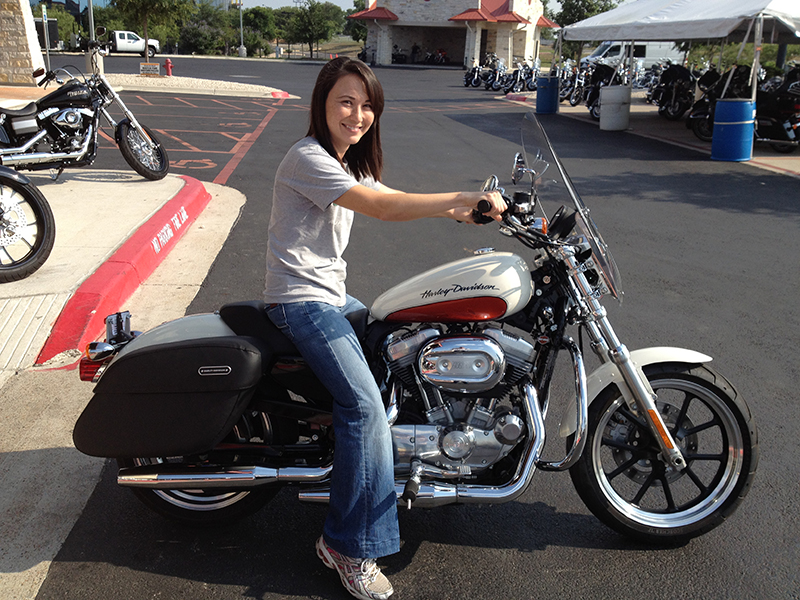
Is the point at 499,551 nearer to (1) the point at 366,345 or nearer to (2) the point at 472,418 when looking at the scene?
(2) the point at 472,418

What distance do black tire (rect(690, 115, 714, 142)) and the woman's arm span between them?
1336 centimetres

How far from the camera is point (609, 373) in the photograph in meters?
2.66

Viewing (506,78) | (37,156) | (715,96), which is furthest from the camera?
A: (506,78)

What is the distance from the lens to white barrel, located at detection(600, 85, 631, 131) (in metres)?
15.7

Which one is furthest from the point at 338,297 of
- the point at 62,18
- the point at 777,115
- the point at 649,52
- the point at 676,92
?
the point at 62,18

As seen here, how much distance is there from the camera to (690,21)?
13164 mm

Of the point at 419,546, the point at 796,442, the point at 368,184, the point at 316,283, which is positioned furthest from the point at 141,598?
the point at 796,442

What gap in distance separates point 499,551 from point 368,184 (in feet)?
5.14

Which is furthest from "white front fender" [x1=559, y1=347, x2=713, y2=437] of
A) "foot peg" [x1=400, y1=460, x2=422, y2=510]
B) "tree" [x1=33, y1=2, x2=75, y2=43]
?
"tree" [x1=33, y1=2, x2=75, y2=43]

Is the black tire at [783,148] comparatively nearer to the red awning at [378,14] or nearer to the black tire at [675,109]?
the black tire at [675,109]

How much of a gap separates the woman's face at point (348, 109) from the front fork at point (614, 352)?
0.89 meters

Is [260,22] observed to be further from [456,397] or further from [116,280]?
[456,397]

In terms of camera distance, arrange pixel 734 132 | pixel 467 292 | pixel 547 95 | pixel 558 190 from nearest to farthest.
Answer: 1. pixel 467 292
2. pixel 558 190
3. pixel 734 132
4. pixel 547 95

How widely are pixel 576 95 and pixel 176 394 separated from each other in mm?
21304
